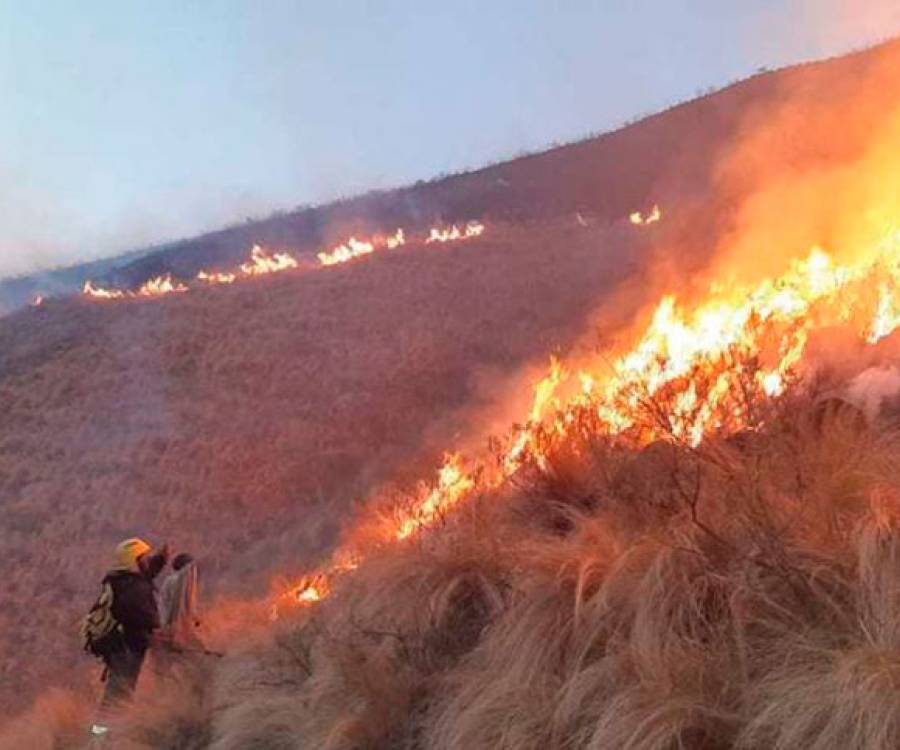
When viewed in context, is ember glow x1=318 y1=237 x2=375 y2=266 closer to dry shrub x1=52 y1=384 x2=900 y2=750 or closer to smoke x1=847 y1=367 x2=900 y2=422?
smoke x1=847 y1=367 x2=900 y2=422

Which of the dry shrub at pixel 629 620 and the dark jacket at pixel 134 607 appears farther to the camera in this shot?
the dark jacket at pixel 134 607

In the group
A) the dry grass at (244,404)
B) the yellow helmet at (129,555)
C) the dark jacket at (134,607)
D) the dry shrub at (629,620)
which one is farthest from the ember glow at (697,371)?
the dry grass at (244,404)

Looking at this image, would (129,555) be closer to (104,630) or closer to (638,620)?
(104,630)

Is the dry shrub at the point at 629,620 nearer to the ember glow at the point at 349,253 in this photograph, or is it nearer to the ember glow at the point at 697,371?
the ember glow at the point at 697,371

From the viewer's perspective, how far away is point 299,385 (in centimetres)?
2330

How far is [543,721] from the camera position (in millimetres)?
4711

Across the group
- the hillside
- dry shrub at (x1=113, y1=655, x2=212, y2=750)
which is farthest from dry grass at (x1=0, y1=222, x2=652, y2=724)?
dry shrub at (x1=113, y1=655, x2=212, y2=750)

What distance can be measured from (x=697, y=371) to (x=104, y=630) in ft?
14.2

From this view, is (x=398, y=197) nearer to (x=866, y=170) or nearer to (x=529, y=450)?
(x=866, y=170)

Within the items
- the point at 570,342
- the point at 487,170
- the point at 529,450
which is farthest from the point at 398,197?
the point at 529,450

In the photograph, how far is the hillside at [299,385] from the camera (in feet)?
55.4

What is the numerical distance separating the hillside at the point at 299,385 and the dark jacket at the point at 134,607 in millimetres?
1853

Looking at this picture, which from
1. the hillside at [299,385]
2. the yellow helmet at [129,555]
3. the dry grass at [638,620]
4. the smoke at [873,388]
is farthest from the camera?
the hillside at [299,385]

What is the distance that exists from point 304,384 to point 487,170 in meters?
45.4
